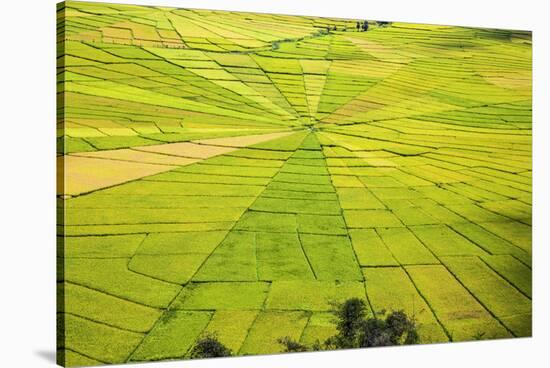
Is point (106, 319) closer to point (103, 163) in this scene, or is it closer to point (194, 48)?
point (103, 163)

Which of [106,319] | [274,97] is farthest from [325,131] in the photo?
[106,319]

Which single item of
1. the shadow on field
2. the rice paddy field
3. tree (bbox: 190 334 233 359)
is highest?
the rice paddy field

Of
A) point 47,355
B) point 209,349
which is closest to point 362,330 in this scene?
point 209,349

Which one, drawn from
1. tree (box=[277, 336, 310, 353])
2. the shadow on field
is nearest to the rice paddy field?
tree (box=[277, 336, 310, 353])

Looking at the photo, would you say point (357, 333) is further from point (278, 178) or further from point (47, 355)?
point (47, 355)

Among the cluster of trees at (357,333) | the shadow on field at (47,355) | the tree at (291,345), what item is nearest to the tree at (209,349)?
the cluster of trees at (357,333)

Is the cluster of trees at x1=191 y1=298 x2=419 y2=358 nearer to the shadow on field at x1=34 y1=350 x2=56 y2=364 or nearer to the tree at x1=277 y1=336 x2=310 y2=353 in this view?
the tree at x1=277 y1=336 x2=310 y2=353
